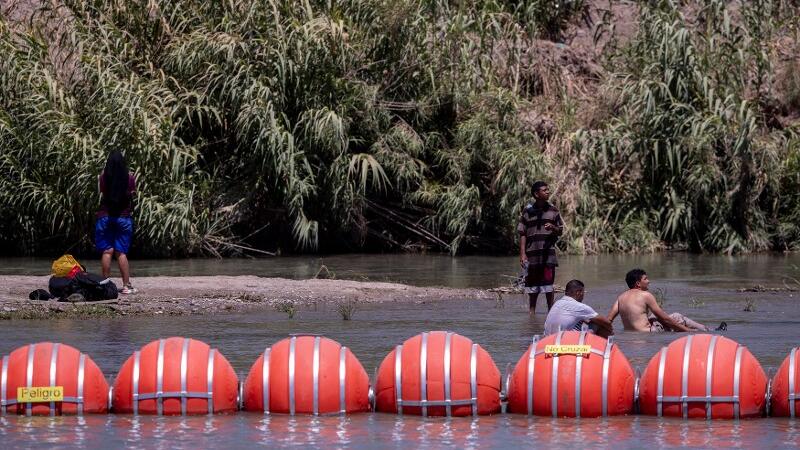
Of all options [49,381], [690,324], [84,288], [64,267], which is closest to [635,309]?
[690,324]

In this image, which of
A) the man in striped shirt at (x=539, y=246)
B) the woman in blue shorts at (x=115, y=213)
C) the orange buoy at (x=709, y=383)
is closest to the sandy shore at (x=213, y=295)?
the woman in blue shorts at (x=115, y=213)

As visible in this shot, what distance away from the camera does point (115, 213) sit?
50.0 ft

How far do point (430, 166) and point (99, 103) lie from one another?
210 inches

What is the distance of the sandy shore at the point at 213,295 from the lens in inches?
545

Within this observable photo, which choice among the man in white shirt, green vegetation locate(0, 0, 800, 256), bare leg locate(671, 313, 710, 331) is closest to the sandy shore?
bare leg locate(671, 313, 710, 331)

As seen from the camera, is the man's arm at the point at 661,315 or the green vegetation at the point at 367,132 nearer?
the man's arm at the point at 661,315

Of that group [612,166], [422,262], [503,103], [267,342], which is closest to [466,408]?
[267,342]

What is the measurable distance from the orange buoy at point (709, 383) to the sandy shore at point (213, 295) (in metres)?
6.04

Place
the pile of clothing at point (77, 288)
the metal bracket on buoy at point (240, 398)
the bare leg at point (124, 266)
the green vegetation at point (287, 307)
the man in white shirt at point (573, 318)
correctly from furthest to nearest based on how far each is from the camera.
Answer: the bare leg at point (124, 266)
the pile of clothing at point (77, 288)
the green vegetation at point (287, 307)
the man in white shirt at point (573, 318)
the metal bracket on buoy at point (240, 398)

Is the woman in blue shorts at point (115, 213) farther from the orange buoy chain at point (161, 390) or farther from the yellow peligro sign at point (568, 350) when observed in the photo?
the yellow peligro sign at point (568, 350)

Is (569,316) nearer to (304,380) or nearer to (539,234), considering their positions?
(304,380)

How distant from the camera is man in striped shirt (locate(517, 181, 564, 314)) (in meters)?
14.3

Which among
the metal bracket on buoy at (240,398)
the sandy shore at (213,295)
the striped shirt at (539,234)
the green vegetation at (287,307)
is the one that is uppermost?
the striped shirt at (539,234)

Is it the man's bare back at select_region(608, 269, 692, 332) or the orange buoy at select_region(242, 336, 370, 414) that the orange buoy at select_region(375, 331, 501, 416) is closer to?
the orange buoy at select_region(242, 336, 370, 414)
